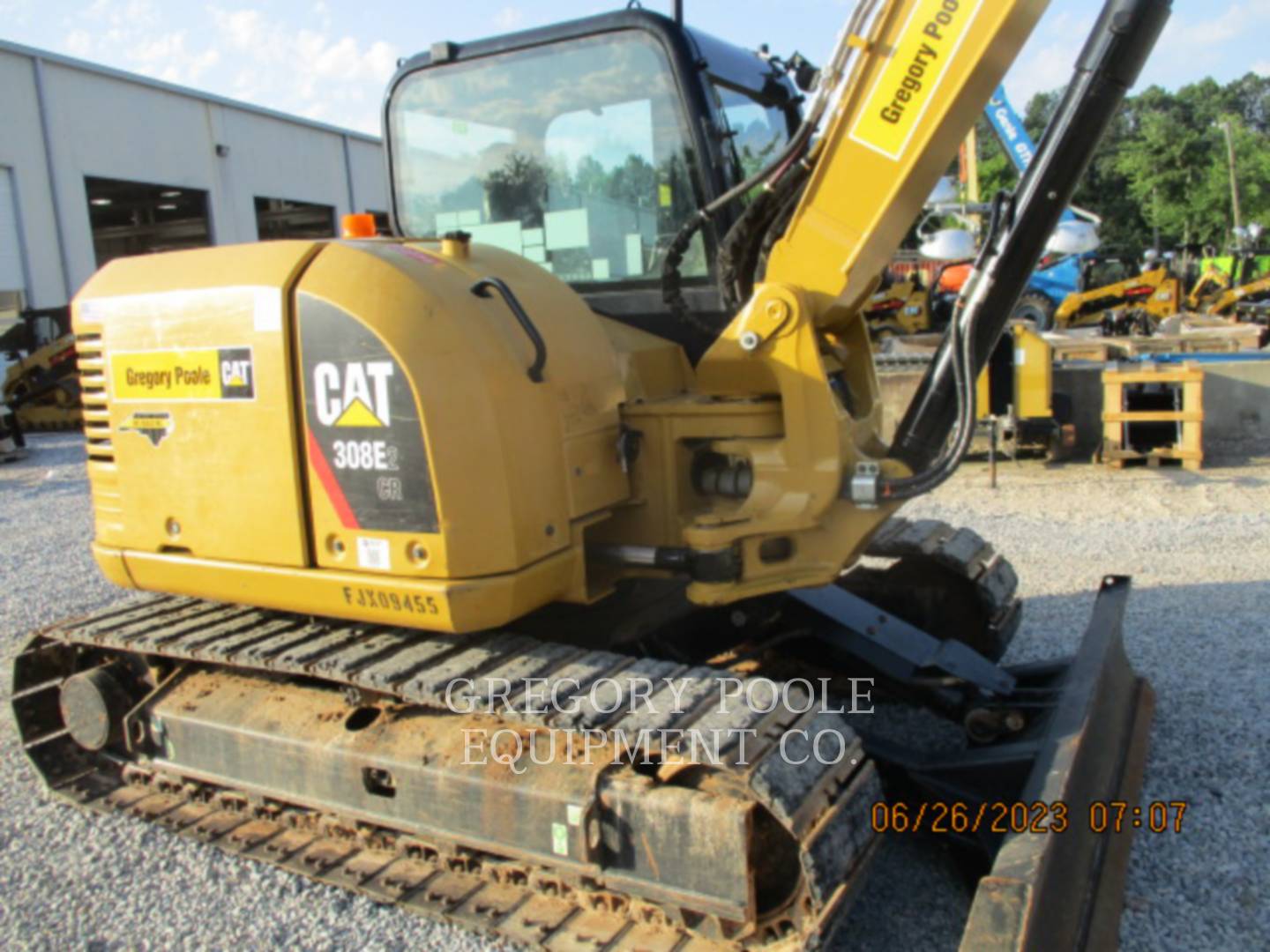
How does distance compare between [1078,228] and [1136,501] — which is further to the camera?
[1078,228]

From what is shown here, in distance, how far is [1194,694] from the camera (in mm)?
4352

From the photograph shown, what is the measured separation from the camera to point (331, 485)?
3084mm

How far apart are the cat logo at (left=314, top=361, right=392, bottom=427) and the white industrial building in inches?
682

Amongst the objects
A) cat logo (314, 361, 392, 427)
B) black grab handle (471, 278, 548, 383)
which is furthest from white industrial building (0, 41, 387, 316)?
black grab handle (471, 278, 548, 383)

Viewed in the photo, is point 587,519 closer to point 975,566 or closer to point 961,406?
point 961,406

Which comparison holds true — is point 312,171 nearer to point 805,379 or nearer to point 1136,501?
point 1136,501

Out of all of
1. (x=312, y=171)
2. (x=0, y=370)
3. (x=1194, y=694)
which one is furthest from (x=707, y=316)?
(x=312, y=171)

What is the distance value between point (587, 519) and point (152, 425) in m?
1.45

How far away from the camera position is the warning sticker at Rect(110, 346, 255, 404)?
10.4 ft

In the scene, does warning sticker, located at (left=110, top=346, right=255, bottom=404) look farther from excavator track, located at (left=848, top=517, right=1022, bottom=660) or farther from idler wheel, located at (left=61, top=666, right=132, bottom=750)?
excavator track, located at (left=848, top=517, right=1022, bottom=660)

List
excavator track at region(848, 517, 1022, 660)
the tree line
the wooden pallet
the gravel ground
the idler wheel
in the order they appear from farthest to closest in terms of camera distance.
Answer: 1. the tree line
2. the wooden pallet
3. excavator track at region(848, 517, 1022, 660)
4. the idler wheel
5. the gravel ground

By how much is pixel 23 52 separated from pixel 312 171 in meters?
7.22

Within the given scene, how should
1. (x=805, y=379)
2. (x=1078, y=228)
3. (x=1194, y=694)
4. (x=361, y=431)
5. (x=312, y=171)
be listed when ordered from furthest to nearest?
1. (x=312, y=171)
2. (x=1078, y=228)
3. (x=1194, y=694)
4. (x=805, y=379)
5. (x=361, y=431)
